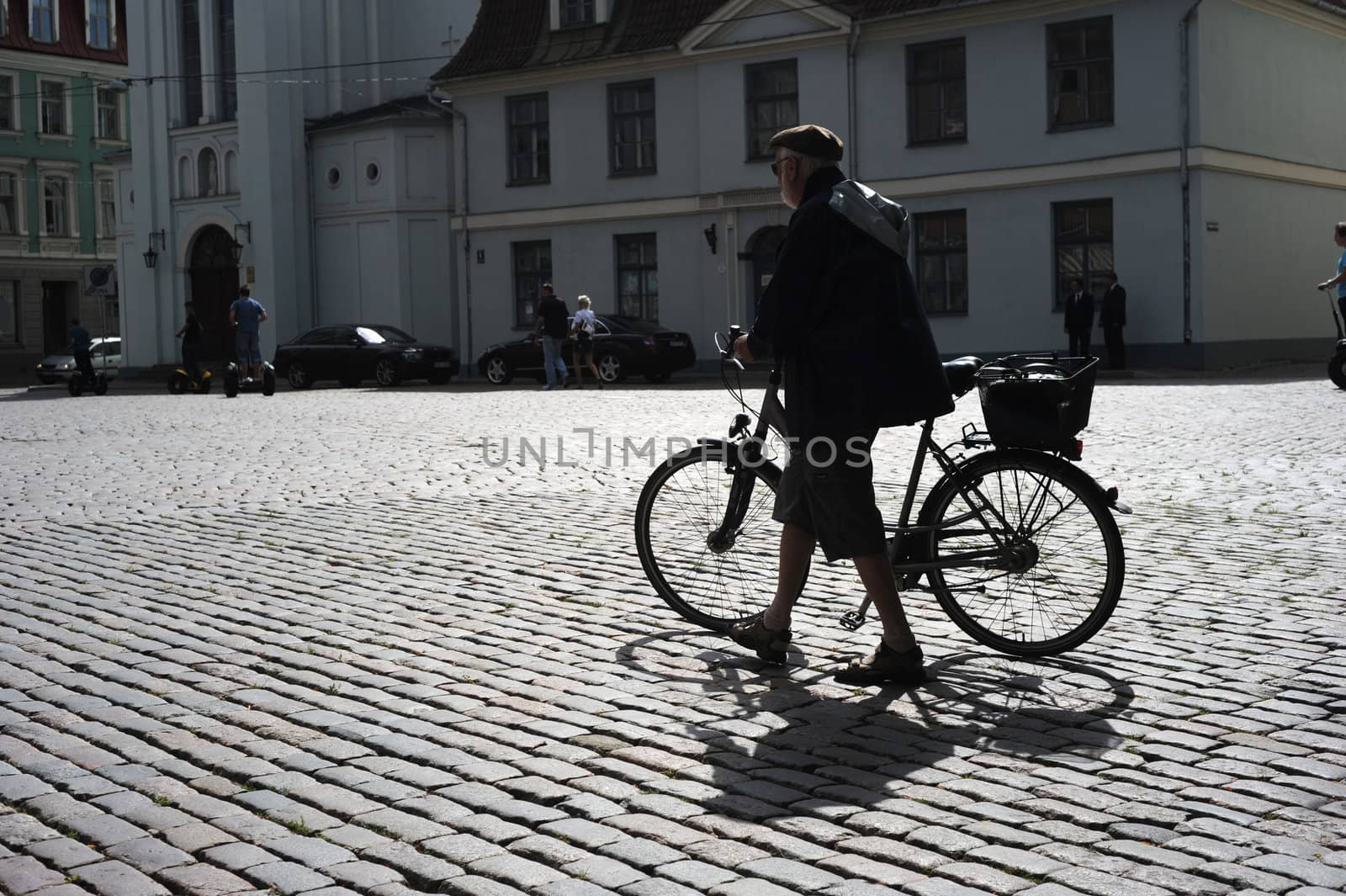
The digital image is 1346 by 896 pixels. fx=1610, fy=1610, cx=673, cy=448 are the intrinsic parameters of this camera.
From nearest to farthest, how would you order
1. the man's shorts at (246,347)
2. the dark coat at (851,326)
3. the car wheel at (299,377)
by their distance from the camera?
the dark coat at (851,326) → the man's shorts at (246,347) → the car wheel at (299,377)

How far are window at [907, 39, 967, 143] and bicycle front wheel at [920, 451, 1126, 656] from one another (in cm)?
2751

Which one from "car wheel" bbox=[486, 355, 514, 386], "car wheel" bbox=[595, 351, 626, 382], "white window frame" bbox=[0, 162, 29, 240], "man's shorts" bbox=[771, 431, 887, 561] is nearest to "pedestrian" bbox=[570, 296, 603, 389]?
"car wheel" bbox=[595, 351, 626, 382]

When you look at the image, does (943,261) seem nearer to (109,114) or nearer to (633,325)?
(633,325)

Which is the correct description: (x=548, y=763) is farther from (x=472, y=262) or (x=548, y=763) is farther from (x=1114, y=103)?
(x=472, y=262)

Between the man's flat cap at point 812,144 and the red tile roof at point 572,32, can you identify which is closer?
the man's flat cap at point 812,144

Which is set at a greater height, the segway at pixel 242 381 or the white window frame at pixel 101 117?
the white window frame at pixel 101 117

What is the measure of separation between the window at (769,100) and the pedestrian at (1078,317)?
827 cm

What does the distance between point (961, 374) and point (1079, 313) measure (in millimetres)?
24266

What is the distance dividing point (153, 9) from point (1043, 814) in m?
45.8

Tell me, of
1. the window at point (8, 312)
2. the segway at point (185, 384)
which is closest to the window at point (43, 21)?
the window at point (8, 312)

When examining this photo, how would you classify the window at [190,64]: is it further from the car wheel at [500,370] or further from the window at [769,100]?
the window at [769,100]

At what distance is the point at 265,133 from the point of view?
41875 mm

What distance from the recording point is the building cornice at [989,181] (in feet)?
97.7

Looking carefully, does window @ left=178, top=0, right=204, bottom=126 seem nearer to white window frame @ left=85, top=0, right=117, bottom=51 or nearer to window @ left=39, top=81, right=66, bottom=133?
window @ left=39, top=81, right=66, bottom=133
